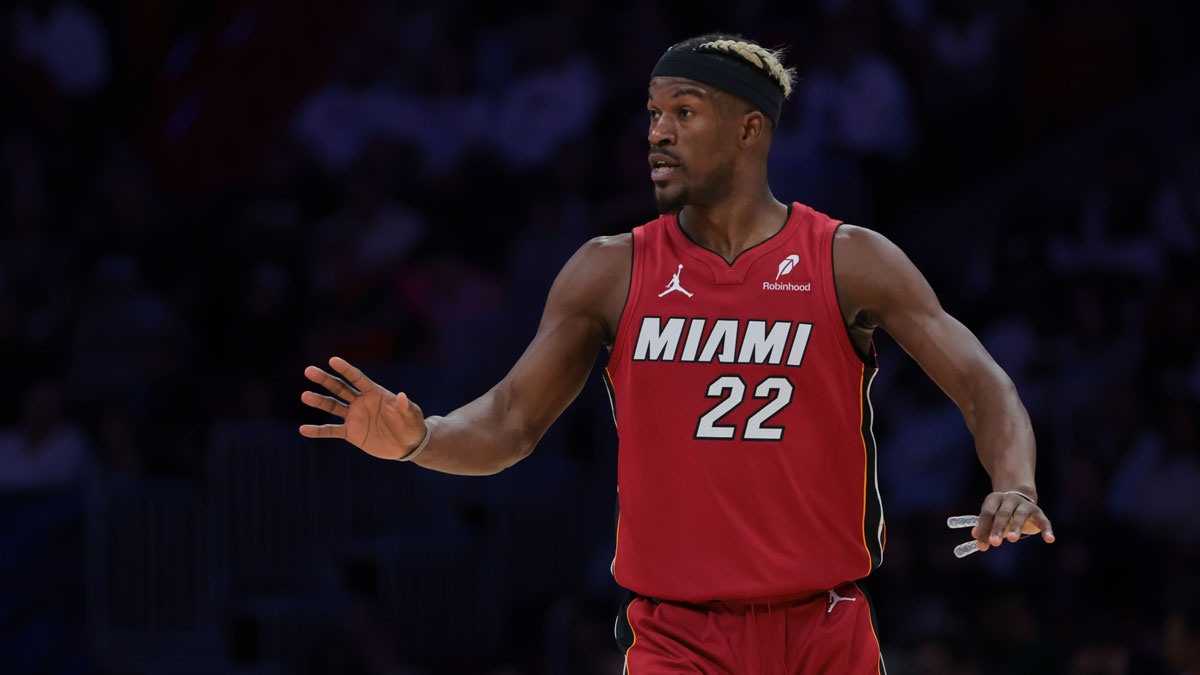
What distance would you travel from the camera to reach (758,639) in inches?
160

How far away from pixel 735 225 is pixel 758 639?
1.12m

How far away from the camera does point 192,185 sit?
37.8 ft

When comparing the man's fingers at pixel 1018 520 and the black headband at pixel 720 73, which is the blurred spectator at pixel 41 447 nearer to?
the black headband at pixel 720 73

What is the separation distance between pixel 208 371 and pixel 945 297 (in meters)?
4.43

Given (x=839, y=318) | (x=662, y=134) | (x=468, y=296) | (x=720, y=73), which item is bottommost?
(x=839, y=318)

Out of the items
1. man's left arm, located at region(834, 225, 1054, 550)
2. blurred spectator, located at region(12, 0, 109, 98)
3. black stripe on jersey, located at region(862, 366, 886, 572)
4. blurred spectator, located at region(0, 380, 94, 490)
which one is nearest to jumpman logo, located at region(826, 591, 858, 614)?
black stripe on jersey, located at region(862, 366, 886, 572)

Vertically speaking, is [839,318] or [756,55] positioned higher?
[756,55]

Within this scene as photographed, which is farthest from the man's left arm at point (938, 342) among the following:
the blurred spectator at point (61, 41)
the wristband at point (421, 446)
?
the blurred spectator at point (61, 41)

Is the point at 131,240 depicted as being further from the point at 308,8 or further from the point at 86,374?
the point at 308,8

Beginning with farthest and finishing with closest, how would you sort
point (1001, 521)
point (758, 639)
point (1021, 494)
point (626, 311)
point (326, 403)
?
point (626, 311), point (758, 639), point (326, 403), point (1021, 494), point (1001, 521)

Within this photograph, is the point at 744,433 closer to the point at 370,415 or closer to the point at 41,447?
the point at 370,415

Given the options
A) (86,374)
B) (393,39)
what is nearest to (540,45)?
(393,39)

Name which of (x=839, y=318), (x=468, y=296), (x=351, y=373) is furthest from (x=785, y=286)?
(x=468, y=296)

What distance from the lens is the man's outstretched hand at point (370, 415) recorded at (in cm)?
393
